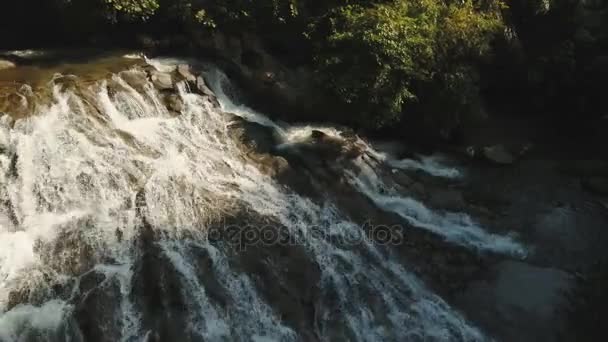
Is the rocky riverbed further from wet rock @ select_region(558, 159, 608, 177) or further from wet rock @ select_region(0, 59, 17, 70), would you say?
wet rock @ select_region(0, 59, 17, 70)

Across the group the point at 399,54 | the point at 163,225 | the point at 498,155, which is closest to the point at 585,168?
the point at 498,155

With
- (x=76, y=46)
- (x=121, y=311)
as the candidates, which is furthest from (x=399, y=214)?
(x=76, y=46)

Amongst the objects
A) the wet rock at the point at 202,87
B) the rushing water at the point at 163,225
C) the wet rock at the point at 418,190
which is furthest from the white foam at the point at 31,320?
the wet rock at the point at 418,190

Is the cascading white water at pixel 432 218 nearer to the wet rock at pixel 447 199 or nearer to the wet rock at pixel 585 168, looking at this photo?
the wet rock at pixel 447 199

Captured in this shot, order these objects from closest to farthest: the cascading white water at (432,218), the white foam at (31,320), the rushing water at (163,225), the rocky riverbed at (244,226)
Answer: the white foam at (31,320), the rushing water at (163,225), the rocky riverbed at (244,226), the cascading white water at (432,218)

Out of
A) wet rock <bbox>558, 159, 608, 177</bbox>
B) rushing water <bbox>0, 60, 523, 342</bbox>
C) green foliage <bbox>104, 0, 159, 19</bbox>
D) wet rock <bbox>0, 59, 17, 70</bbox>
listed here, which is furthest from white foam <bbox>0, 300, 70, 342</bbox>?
wet rock <bbox>558, 159, 608, 177</bbox>

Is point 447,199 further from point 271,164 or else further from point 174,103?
point 174,103

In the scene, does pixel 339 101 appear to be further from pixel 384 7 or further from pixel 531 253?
pixel 531 253

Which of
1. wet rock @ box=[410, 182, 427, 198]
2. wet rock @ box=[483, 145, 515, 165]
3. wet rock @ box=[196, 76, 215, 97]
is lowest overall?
wet rock @ box=[196, 76, 215, 97]
